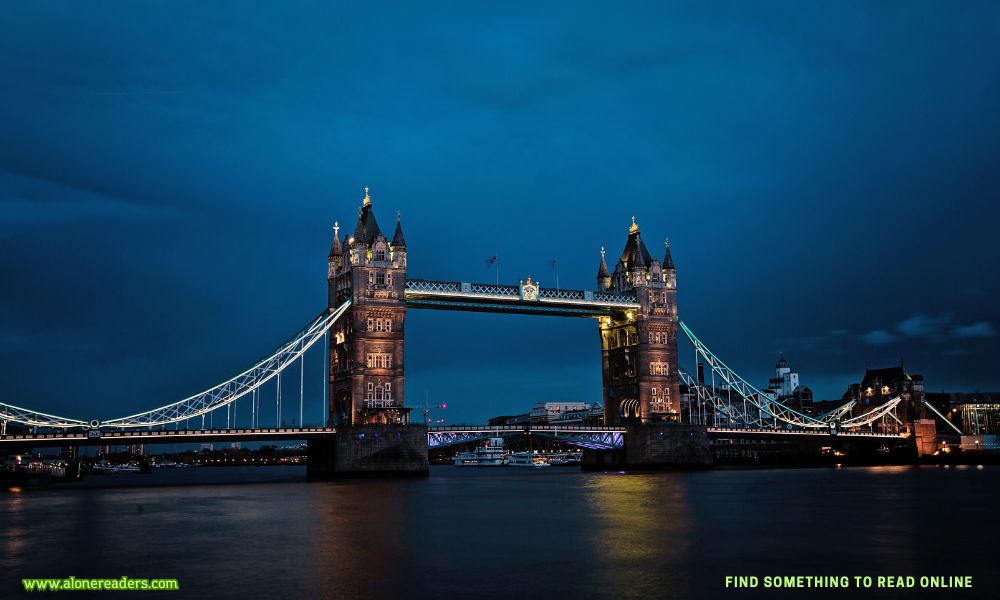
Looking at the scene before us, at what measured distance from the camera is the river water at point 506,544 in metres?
23.4

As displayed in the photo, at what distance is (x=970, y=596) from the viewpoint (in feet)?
69.4

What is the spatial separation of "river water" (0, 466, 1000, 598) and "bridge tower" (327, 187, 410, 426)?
107ft

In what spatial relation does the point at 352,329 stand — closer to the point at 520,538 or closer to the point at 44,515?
the point at 44,515

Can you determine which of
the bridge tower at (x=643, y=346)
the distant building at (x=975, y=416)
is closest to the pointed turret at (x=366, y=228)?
the bridge tower at (x=643, y=346)

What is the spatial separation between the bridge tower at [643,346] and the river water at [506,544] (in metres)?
51.7

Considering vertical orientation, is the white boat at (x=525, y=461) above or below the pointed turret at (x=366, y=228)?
below

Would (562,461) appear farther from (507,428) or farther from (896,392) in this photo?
(507,428)

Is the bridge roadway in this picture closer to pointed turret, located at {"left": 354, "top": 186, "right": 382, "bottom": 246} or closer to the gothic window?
the gothic window

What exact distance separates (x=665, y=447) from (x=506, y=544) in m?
74.3

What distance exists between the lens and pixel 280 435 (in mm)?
79812

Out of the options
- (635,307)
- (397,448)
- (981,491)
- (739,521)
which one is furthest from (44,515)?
(635,307)

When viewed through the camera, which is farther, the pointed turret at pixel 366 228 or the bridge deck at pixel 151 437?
the pointed turret at pixel 366 228

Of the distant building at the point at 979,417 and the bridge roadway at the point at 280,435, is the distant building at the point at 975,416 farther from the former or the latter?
the bridge roadway at the point at 280,435

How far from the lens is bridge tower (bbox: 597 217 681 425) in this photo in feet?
350
